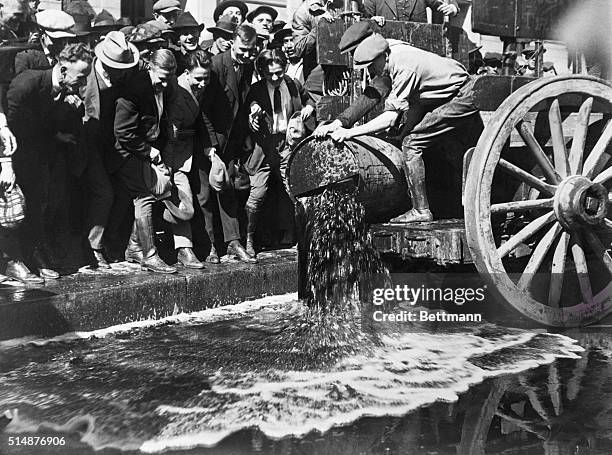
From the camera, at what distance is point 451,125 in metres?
5.71

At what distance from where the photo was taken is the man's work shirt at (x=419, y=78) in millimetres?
5535

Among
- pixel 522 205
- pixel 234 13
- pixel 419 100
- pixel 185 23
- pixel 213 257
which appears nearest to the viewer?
pixel 522 205

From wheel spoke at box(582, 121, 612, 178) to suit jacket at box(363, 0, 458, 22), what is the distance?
2.66 m

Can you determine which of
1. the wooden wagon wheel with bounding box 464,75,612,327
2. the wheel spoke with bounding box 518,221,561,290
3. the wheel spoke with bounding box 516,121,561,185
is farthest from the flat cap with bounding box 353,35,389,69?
the wheel spoke with bounding box 518,221,561,290

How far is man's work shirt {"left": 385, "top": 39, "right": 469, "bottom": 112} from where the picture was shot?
554 centimetres

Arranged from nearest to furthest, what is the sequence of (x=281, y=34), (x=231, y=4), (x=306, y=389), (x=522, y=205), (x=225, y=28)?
(x=306, y=389) → (x=522, y=205) → (x=225, y=28) → (x=281, y=34) → (x=231, y=4)

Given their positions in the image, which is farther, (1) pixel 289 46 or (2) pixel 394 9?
(2) pixel 394 9

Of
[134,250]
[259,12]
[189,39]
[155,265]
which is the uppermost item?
[259,12]

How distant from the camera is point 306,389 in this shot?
4.26 metres

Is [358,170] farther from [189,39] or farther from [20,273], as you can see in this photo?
[20,273]

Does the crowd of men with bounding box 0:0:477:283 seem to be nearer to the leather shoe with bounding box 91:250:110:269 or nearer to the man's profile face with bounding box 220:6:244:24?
the leather shoe with bounding box 91:250:110:269

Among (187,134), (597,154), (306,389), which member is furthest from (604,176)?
(187,134)

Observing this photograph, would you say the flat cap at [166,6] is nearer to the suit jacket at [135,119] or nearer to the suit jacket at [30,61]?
the suit jacket at [135,119]

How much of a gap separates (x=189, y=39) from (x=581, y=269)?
333cm
